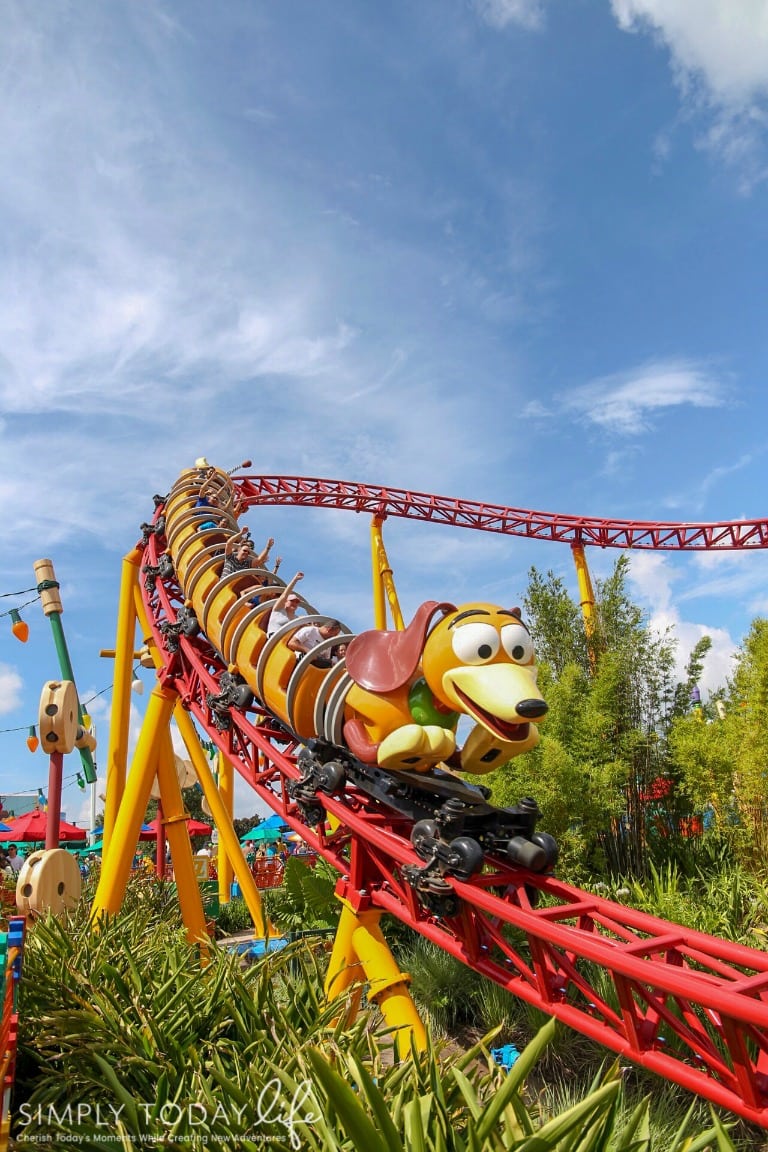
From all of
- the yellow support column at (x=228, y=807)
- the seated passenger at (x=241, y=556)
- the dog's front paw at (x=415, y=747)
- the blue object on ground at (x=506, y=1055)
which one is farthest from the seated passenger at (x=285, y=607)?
the yellow support column at (x=228, y=807)

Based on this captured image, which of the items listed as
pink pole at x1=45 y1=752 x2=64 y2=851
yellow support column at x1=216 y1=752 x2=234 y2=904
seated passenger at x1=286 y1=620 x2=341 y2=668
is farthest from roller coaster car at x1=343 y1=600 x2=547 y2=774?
yellow support column at x1=216 y1=752 x2=234 y2=904

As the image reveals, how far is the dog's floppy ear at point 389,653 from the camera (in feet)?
13.9

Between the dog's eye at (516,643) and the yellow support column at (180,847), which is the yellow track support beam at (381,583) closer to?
the yellow support column at (180,847)

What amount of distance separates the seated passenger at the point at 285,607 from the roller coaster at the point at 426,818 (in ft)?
0.31

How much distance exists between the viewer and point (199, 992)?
403 cm

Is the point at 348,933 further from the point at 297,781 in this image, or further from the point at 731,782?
the point at 731,782

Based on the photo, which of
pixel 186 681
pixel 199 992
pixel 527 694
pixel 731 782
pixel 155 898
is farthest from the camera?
pixel 155 898

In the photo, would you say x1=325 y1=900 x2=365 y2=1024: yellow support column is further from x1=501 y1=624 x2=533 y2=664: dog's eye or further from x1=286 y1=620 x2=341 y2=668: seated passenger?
x1=501 y1=624 x2=533 y2=664: dog's eye

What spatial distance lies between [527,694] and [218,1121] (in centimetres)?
218

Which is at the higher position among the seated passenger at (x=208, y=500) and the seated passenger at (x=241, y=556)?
the seated passenger at (x=208, y=500)

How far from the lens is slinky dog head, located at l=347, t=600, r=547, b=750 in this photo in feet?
12.5

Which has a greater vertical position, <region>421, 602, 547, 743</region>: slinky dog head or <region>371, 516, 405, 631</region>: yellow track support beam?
<region>371, 516, 405, 631</region>: yellow track support beam

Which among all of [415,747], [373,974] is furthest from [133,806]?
[415,747]

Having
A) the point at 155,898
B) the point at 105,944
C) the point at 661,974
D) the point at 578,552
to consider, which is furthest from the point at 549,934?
the point at 578,552
